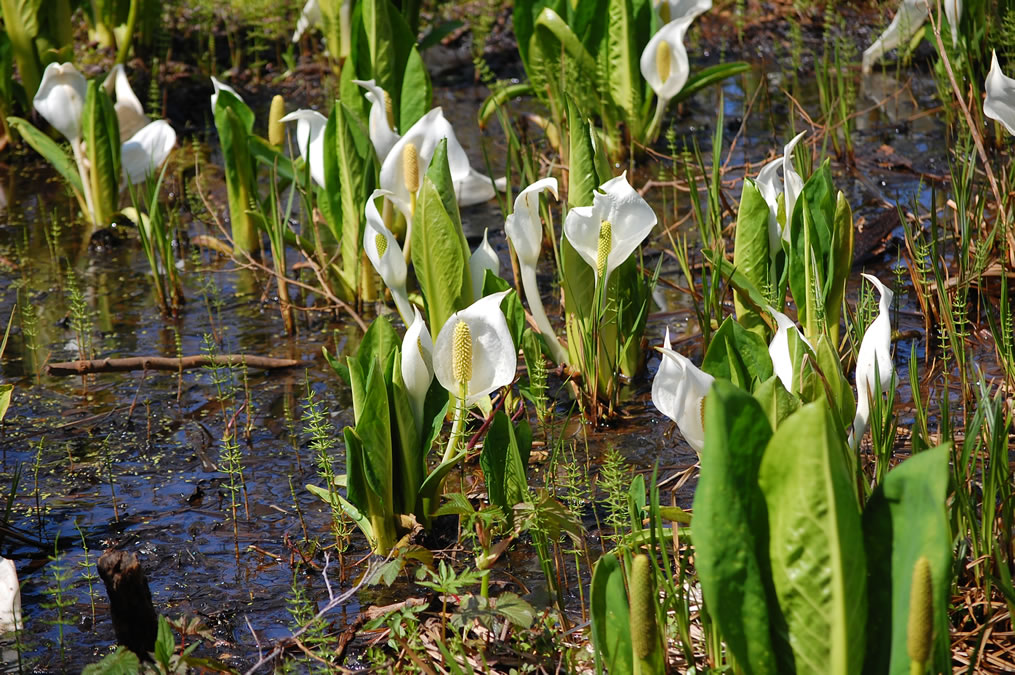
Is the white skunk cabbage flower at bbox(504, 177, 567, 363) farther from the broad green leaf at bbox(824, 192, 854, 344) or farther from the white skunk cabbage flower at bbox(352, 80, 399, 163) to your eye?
the white skunk cabbage flower at bbox(352, 80, 399, 163)

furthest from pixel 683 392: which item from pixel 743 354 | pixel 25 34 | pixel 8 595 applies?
pixel 25 34

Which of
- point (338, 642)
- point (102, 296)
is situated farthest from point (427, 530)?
point (102, 296)

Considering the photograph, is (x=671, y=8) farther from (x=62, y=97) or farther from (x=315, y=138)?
(x=62, y=97)

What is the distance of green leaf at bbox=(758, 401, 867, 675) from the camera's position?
3.60 feet

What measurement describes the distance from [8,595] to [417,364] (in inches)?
29.5

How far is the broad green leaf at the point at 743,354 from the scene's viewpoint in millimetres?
1679

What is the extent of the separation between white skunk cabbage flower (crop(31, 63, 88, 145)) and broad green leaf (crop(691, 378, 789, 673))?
2882 millimetres

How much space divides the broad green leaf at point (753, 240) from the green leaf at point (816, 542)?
3.30ft

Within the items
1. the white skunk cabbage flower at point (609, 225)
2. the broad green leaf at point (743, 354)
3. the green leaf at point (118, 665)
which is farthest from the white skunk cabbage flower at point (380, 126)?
the green leaf at point (118, 665)

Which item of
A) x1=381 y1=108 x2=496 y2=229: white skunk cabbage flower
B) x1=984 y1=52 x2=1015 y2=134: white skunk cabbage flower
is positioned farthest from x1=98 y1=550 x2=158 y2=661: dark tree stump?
x1=984 y1=52 x2=1015 y2=134: white skunk cabbage flower

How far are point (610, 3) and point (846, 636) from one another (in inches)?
116

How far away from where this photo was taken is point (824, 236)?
6.66ft

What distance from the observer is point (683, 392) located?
5.42 ft

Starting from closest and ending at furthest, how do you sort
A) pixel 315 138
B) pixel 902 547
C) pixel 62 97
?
pixel 902 547 → pixel 315 138 → pixel 62 97
